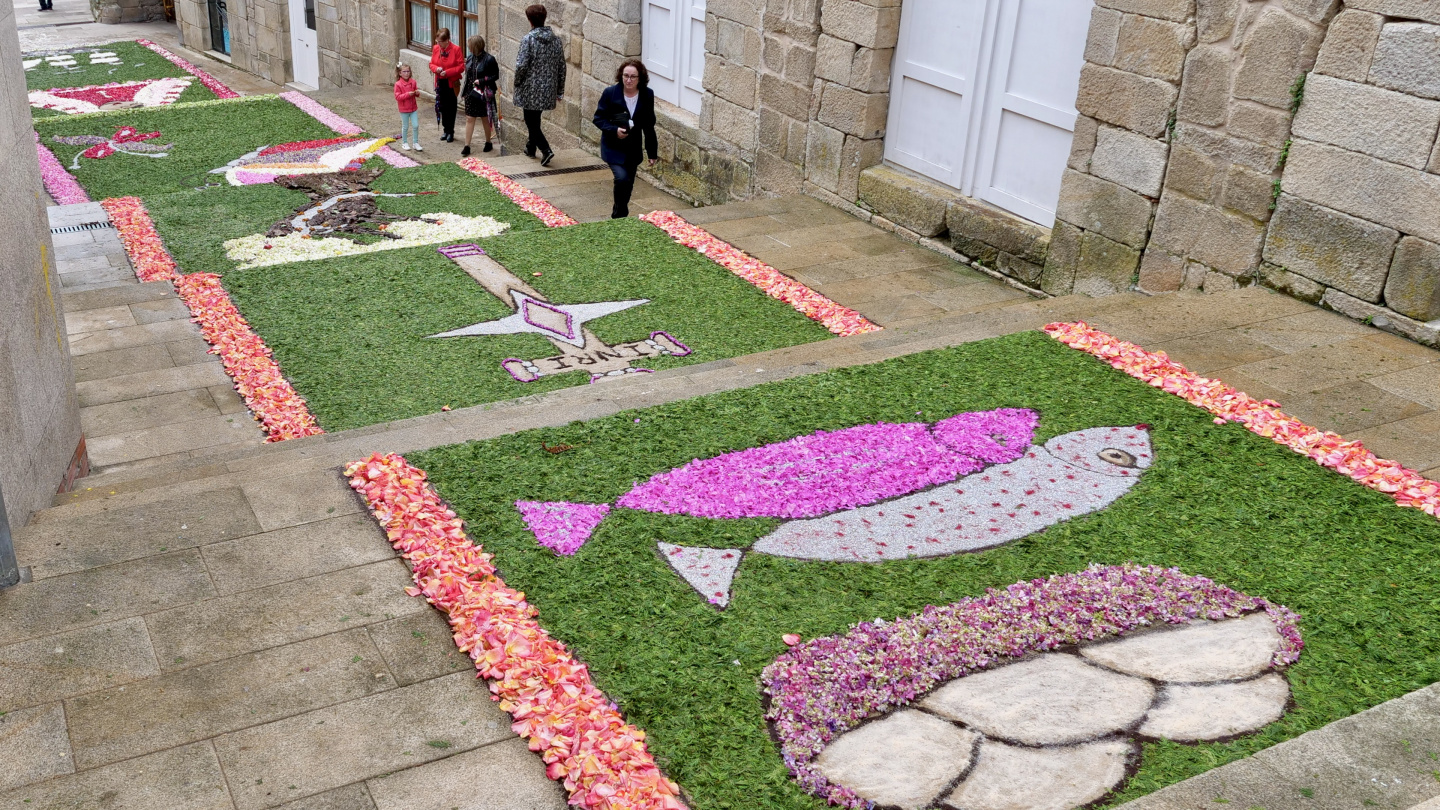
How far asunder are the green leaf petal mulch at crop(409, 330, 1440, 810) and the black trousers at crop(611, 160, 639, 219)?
4514mm

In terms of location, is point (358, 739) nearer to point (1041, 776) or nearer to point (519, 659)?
point (519, 659)

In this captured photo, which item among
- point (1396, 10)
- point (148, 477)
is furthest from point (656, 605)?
point (1396, 10)

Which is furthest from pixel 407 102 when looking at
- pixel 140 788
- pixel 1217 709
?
pixel 1217 709

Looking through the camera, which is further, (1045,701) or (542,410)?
(542,410)

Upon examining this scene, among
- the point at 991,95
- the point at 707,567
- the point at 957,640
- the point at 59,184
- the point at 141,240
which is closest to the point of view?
the point at 957,640

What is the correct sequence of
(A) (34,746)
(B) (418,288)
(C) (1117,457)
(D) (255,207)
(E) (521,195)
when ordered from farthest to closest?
1. (E) (521,195)
2. (D) (255,207)
3. (B) (418,288)
4. (C) (1117,457)
5. (A) (34,746)

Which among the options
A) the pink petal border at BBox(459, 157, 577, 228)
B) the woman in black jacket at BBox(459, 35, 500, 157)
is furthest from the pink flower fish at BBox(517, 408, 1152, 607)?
the woman in black jacket at BBox(459, 35, 500, 157)

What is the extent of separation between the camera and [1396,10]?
553cm

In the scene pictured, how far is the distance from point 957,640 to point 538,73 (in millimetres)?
9422

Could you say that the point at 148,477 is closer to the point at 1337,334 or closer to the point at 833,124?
the point at 1337,334

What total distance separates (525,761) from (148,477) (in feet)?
8.18

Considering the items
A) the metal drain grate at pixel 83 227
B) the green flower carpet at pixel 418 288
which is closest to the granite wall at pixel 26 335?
the green flower carpet at pixel 418 288

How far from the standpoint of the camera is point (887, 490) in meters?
4.72

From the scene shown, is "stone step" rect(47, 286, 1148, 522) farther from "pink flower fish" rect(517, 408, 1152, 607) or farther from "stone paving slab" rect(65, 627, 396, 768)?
"stone paving slab" rect(65, 627, 396, 768)
